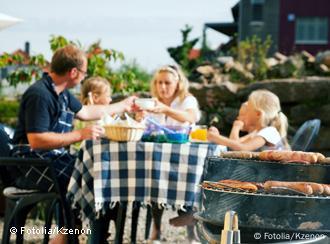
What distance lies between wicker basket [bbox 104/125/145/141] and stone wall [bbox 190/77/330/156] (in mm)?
8121

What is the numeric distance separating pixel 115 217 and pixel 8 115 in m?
9.82

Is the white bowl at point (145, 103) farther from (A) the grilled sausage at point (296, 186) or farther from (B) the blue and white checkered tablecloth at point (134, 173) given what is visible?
(A) the grilled sausage at point (296, 186)

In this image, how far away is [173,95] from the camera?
6.66 meters

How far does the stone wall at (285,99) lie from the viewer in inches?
526

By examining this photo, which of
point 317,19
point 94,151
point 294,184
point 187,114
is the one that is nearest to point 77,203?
point 94,151

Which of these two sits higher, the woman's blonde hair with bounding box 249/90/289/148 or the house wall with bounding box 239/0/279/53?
the house wall with bounding box 239/0/279/53

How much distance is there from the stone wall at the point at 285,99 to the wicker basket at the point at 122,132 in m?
8.12

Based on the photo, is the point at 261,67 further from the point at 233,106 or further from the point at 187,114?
the point at 187,114

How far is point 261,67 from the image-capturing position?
1532 centimetres

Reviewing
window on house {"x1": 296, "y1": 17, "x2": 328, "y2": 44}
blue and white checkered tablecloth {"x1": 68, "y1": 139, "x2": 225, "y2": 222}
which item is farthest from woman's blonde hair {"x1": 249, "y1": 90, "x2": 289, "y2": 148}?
window on house {"x1": 296, "y1": 17, "x2": 328, "y2": 44}

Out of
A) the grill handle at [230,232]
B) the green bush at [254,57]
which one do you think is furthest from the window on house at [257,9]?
the grill handle at [230,232]

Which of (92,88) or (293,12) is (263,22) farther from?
(92,88)

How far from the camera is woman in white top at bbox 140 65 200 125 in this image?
6367mm

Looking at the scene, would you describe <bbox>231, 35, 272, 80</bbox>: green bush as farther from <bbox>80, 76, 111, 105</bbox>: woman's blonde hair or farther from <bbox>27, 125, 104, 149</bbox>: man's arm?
<bbox>27, 125, 104, 149</bbox>: man's arm
